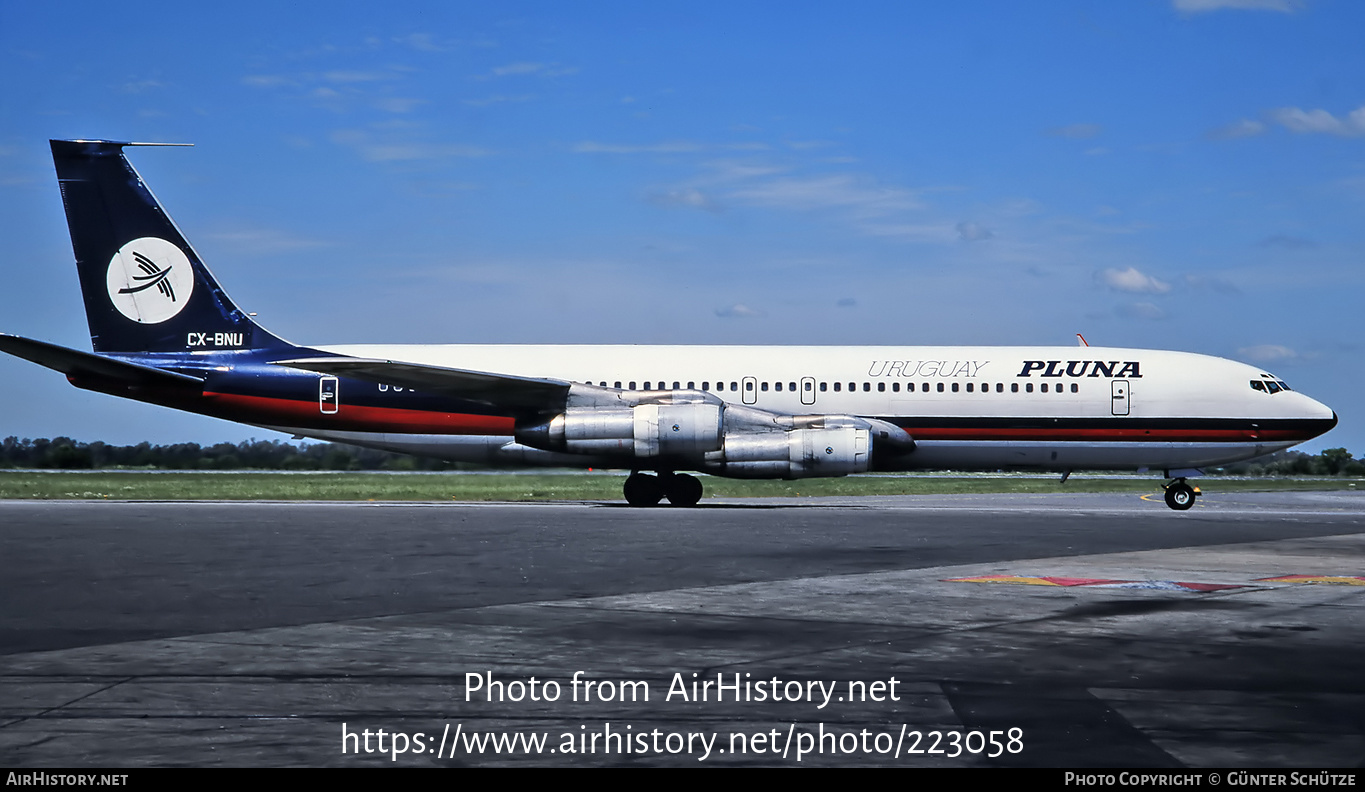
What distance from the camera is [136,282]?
30.5m

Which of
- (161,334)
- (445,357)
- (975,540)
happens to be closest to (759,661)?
Answer: (975,540)

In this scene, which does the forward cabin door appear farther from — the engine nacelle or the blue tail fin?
the engine nacelle

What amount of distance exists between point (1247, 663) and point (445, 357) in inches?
947

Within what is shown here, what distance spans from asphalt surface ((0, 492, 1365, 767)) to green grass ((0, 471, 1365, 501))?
611 inches

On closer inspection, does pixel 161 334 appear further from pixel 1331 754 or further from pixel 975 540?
pixel 1331 754

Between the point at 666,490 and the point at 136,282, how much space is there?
554 inches

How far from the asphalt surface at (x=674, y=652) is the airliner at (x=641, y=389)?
37.3 ft

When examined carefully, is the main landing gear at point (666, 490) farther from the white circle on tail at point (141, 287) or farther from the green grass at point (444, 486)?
the white circle on tail at point (141, 287)

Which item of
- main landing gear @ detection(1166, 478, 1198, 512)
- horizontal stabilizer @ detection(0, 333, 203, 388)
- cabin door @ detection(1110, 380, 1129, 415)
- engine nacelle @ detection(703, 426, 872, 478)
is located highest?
horizontal stabilizer @ detection(0, 333, 203, 388)

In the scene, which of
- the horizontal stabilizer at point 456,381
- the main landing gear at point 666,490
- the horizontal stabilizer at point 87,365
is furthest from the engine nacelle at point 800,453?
the horizontal stabilizer at point 87,365

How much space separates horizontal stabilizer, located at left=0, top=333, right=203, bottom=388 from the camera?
26.7m

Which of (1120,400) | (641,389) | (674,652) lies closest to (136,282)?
(641,389)

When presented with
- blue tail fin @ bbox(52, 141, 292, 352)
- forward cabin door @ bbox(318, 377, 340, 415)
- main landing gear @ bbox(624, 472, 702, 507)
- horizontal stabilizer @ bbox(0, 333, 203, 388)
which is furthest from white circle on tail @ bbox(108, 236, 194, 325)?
main landing gear @ bbox(624, 472, 702, 507)

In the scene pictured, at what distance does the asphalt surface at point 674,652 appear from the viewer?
5.74 m
